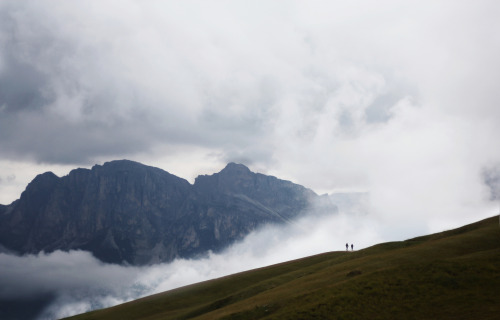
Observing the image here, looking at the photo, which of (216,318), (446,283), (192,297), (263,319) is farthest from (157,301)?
(446,283)

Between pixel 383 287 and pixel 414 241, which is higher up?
pixel 414 241

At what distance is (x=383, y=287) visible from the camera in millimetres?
52281

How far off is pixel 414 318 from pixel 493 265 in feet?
53.7

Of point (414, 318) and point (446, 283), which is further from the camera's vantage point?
point (446, 283)

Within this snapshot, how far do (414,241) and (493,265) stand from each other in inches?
1370

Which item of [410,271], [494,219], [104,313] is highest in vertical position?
[494,219]

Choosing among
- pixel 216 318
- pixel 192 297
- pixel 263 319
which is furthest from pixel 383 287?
pixel 192 297

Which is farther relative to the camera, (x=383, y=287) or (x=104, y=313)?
(x=104, y=313)

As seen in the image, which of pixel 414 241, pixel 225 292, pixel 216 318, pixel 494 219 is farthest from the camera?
pixel 225 292

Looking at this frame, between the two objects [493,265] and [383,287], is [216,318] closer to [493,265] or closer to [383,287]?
[383,287]

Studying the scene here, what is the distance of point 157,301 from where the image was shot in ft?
332

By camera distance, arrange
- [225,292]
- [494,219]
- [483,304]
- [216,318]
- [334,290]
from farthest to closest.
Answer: [225,292], [494,219], [216,318], [334,290], [483,304]

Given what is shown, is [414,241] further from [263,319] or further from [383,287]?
[263,319]

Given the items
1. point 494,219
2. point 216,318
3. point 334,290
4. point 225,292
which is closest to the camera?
point 334,290
